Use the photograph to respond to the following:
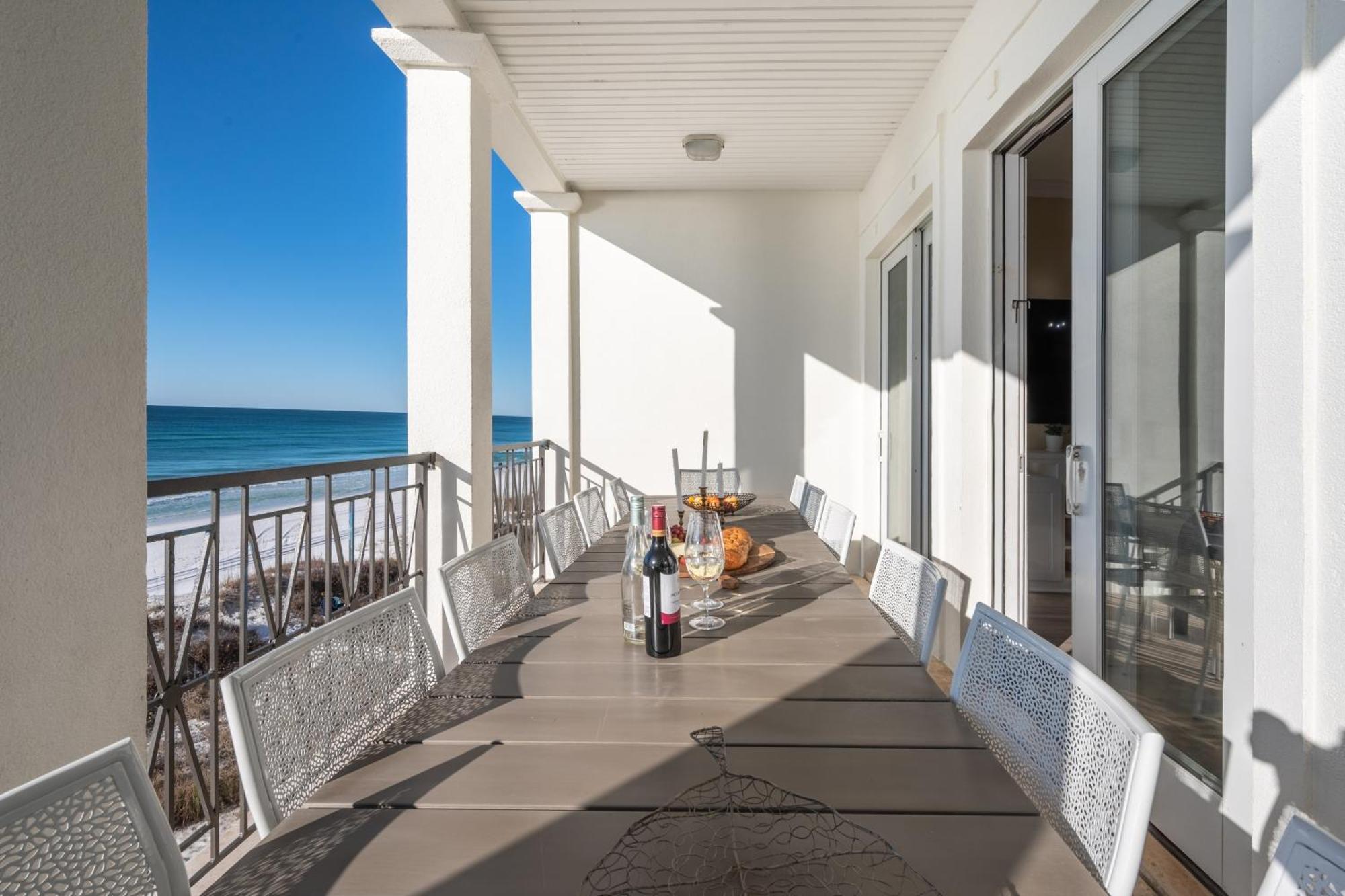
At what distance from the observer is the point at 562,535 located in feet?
7.08

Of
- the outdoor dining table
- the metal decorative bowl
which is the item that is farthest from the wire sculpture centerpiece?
the metal decorative bowl

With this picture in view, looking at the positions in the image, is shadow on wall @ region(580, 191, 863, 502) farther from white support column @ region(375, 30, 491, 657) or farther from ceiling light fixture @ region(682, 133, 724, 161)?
white support column @ region(375, 30, 491, 657)

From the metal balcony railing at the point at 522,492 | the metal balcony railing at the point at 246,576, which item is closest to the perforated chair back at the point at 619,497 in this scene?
the metal balcony railing at the point at 522,492

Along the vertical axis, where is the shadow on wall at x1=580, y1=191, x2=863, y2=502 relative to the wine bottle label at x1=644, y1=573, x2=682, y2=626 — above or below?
above

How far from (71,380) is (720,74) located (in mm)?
2747

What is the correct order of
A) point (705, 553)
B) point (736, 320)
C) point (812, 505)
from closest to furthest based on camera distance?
point (705, 553)
point (812, 505)
point (736, 320)

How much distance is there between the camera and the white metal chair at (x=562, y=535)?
1937 mm

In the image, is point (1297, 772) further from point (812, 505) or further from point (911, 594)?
point (812, 505)

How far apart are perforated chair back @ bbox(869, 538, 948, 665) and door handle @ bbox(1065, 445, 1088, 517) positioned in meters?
0.73

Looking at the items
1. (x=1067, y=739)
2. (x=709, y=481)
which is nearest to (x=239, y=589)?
(x=1067, y=739)

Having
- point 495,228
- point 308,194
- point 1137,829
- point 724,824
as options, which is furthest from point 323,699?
point 308,194

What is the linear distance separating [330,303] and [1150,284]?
29.0 meters

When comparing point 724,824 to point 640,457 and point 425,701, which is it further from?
point 640,457

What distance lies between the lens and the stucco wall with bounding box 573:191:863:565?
180 inches
